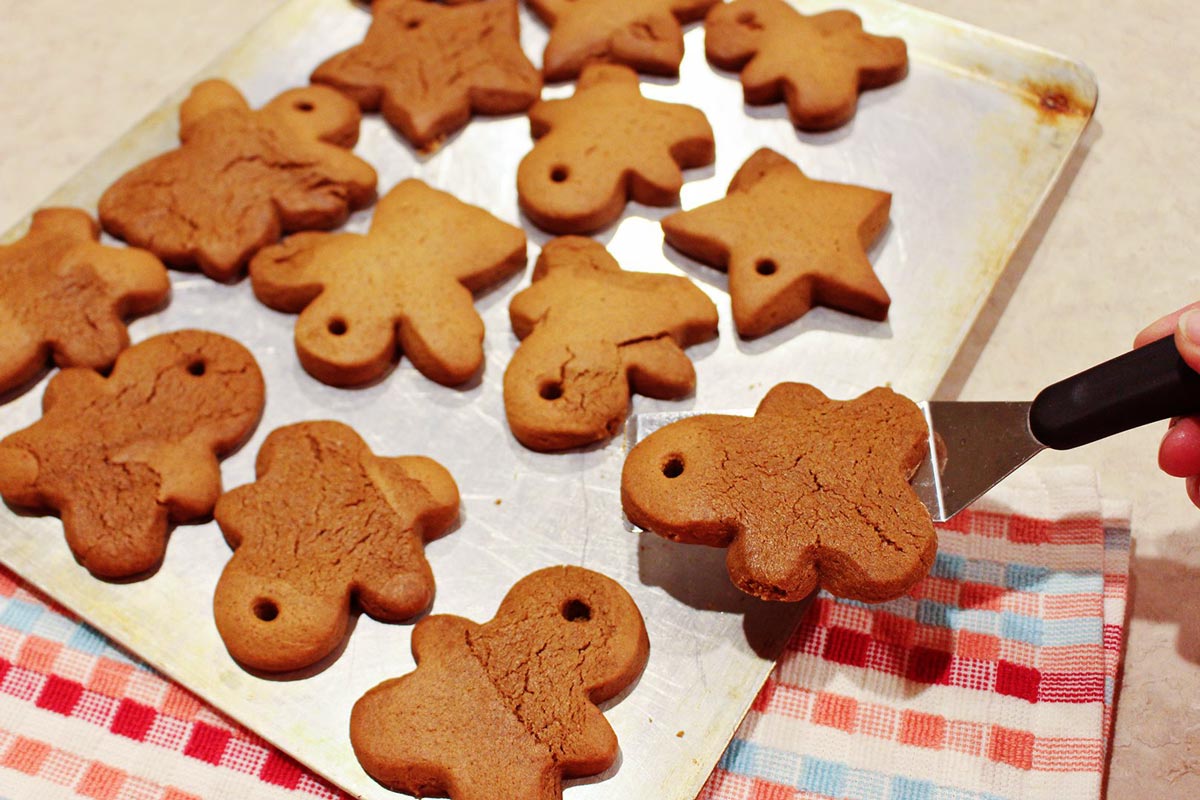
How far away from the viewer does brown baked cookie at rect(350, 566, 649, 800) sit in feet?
4.07

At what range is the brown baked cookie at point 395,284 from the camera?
1.57 meters

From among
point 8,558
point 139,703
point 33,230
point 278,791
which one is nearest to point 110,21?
point 33,230

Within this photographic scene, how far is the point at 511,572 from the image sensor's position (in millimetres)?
1438

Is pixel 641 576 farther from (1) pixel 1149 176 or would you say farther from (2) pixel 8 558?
(1) pixel 1149 176

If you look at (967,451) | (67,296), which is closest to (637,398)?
(967,451)

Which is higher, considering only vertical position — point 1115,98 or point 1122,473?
point 1115,98

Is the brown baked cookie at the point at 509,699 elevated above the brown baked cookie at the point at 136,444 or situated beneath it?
situated beneath

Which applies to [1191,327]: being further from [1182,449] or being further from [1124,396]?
[1182,449]

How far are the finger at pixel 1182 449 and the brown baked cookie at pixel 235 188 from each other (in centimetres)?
121

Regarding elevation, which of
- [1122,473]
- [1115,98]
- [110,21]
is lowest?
[1122,473]

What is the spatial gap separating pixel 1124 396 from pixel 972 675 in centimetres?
43

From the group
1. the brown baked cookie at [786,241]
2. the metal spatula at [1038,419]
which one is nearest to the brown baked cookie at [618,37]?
the brown baked cookie at [786,241]

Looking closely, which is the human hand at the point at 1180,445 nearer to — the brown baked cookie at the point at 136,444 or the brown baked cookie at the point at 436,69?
the brown baked cookie at the point at 436,69

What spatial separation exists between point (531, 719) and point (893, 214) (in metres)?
0.97
